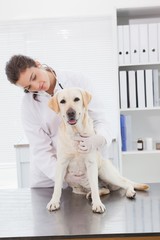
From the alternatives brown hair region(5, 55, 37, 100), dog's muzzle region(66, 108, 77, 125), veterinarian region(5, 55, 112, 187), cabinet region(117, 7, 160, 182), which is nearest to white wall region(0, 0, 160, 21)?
cabinet region(117, 7, 160, 182)

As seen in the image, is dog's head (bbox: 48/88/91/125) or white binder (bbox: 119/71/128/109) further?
white binder (bbox: 119/71/128/109)

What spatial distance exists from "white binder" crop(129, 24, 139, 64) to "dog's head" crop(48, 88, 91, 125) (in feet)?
5.35

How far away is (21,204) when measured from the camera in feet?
4.84

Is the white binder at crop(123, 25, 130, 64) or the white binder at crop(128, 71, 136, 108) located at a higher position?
the white binder at crop(123, 25, 130, 64)

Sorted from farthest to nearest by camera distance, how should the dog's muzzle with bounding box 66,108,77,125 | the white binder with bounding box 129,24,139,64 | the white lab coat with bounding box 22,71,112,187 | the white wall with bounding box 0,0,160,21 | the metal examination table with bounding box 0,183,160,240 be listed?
the white wall with bounding box 0,0,160,21 → the white binder with bounding box 129,24,139,64 → the white lab coat with bounding box 22,71,112,187 → the dog's muzzle with bounding box 66,108,77,125 → the metal examination table with bounding box 0,183,160,240

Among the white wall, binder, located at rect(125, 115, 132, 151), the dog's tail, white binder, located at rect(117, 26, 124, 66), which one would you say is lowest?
the dog's tail

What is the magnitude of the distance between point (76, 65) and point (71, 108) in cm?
225

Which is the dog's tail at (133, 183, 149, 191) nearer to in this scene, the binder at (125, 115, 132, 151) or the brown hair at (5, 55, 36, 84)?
the brown hair at (5, 55, 36, 84)

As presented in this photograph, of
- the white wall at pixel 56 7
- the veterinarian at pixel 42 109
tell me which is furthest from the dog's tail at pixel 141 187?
the white wall at pixel 56 7

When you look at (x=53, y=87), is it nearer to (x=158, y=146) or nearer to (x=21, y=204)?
(x=21, y=204)

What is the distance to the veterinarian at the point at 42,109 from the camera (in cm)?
151

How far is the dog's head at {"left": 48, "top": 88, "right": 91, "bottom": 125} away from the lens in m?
1.25

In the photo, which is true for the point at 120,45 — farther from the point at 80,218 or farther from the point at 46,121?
the point at 80,218

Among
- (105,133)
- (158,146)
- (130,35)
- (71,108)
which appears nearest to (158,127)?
(158,146)
